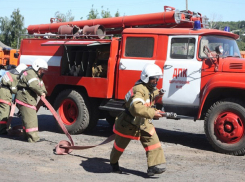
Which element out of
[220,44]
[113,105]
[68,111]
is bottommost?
[68,111]

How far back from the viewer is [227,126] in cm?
851

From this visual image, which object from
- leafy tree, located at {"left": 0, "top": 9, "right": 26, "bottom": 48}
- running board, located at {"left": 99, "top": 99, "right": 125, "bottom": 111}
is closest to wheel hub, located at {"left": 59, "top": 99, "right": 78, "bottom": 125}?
running board, located at {"left": 99, "top": 99, "right": 125, "bottom": 111}

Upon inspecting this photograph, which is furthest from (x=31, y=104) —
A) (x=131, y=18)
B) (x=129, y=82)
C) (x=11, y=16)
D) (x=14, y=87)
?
(x=11, y=16)

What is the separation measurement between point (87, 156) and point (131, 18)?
387cm

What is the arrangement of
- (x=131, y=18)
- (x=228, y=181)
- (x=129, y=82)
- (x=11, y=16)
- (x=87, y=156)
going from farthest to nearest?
(x=11, y=16), (x=131, y=18), (x=129, y=82), (x=87, y=156), (x=228, y=181)

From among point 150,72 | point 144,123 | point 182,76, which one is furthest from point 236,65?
point 144,123

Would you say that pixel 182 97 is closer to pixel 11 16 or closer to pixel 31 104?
pixel 31 104

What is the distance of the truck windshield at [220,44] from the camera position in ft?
30.2

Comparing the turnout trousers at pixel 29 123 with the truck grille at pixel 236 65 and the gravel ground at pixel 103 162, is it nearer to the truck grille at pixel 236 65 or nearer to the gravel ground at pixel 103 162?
the gravel ground at pixel 103 162

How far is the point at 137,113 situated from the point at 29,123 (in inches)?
157

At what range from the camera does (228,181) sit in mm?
6480

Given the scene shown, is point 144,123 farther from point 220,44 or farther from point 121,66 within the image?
point 220,44

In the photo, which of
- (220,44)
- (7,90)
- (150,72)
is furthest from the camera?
(7,90)

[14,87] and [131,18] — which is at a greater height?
[131,18]
